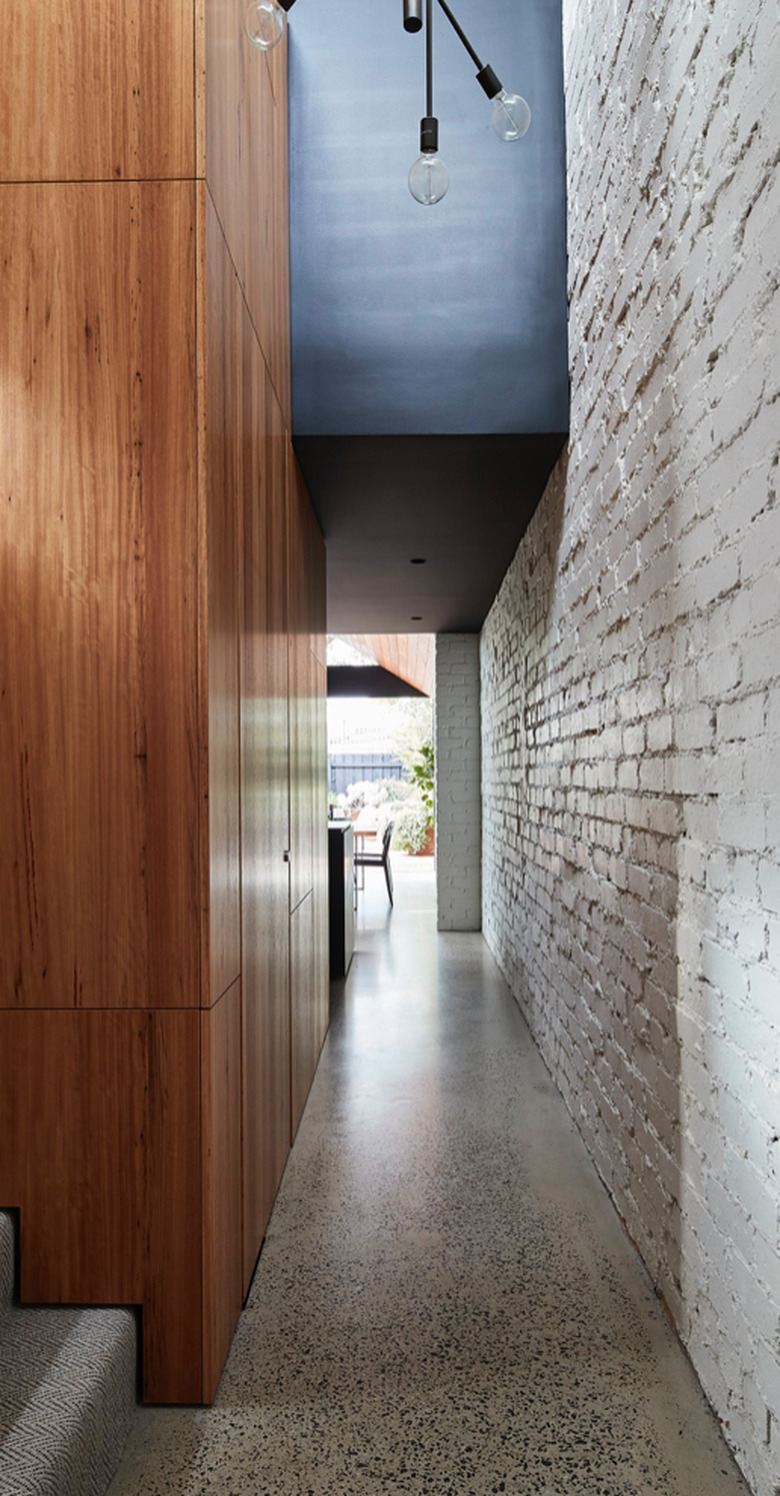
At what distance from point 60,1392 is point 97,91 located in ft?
7.66

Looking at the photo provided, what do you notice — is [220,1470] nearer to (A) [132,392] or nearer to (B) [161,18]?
(A) [132,392]

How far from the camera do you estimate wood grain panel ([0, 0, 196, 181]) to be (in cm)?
182

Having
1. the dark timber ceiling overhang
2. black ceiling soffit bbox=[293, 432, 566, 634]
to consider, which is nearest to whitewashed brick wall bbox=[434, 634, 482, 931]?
black ceiling soffit bbox=[293, 432, 566, 634]

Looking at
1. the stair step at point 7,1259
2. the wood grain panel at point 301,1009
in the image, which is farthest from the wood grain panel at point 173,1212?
the wood grain panel at point 301,1009

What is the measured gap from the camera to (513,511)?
13.4ft

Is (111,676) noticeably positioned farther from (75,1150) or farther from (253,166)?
(253,166)

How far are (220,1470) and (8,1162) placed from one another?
654mm

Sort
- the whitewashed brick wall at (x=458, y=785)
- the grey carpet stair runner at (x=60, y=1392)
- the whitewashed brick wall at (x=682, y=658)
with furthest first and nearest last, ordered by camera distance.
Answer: the whitewashed brick wall at (x=458, y=785)
the whitewashed brick wall at (x=682, y=658)
the grey carpet stair runner at (x=60, y=1392)

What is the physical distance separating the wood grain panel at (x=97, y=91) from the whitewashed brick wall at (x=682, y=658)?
1007mm

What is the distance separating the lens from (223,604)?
196 centimetres

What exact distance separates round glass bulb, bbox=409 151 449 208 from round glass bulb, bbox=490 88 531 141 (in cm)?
13

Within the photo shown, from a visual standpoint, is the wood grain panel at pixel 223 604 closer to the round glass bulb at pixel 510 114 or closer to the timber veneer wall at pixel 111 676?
the timber veneer wall at pixel 111 676

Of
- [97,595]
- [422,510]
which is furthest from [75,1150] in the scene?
[422,510]

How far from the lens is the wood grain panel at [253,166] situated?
6.54 feet
